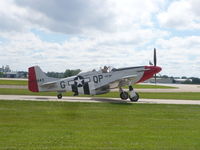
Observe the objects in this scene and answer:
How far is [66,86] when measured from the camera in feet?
76.3

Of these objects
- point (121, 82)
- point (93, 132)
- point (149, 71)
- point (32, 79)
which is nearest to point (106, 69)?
point (121, 82)

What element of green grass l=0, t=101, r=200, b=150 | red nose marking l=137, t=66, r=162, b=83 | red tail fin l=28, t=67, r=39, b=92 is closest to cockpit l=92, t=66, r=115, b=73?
red nose marking l=137, t=66, r=162, b=83

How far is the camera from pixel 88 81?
2330cm

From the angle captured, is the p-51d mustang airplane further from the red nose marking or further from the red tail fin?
the red nose marking

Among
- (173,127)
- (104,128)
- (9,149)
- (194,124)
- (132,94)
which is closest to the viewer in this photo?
(9,149)

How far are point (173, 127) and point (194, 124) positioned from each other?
4.47 feet

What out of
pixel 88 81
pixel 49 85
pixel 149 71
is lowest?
pixel 49 85

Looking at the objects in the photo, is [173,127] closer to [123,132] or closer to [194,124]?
[194,124]

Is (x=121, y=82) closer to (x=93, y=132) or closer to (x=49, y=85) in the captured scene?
(x=49, y=85)

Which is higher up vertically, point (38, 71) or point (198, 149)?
point (38, 71)

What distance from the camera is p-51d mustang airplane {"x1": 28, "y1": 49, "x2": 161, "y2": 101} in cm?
2317

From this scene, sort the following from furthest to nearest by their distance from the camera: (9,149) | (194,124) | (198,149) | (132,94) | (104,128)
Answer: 1. (132,94)
2. (194,124)
3. (104,128)
4. (198,149)
5. (9,149)

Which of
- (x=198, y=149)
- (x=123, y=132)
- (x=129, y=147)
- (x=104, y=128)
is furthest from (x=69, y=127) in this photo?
(x=198, y=149)

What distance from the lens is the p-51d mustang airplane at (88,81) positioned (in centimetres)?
2317
